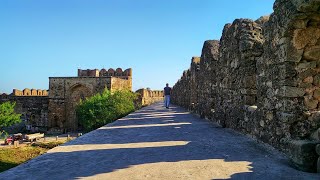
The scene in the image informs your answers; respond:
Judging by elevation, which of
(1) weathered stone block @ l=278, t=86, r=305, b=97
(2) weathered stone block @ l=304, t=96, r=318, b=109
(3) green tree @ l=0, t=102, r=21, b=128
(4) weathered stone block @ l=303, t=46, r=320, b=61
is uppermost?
(4) weathered stone block @ l=303, t=46, r=320, b=61

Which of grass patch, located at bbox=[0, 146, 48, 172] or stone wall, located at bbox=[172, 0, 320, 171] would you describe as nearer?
stone wall, located at bbox=[172, 0, 320, 171]

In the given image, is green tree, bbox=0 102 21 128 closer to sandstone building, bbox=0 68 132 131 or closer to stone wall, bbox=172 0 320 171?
sandstone building, bbox=0 68 132 131

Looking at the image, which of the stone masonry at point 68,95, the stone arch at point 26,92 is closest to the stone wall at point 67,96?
the stone masonry at point 68,95

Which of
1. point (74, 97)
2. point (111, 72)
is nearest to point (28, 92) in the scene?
point (74, 97)

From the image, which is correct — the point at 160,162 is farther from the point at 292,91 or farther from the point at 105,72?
the point at 105,72

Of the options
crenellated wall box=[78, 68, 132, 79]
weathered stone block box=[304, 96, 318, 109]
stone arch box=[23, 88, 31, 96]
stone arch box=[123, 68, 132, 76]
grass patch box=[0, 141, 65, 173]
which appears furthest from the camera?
stone arch box=[123, 68, 132, 76]

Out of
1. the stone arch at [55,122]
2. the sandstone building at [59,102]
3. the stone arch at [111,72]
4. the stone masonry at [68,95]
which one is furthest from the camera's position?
the stone arch at [111,72]

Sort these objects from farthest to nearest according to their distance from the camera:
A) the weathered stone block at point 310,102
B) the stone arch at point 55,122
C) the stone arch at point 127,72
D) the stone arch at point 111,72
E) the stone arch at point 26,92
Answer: the stone arch at point 111,72
the stone arch at point 127,72
the stone arch at point 26,92
the stone arch at point 55,122
the weathered stone block at point 310,102

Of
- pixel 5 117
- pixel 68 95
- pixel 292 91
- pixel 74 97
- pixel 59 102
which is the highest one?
pixel 68 95

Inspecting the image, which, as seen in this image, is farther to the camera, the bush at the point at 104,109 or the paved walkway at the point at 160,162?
the bush at the point at 104,109

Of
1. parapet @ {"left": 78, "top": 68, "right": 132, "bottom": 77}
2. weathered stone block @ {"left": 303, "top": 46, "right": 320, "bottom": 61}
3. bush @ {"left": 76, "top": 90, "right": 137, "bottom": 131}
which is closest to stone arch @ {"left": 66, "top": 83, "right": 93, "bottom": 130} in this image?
parapet @ {"left": 78, "top": 68, "right": 132, "bottom": 77}

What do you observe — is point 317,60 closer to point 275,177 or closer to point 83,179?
point 275,177

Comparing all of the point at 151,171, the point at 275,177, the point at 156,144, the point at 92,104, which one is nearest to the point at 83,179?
the point at 151,171

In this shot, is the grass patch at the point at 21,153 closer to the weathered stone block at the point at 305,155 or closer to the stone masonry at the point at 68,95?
the stone masonry at the point at 68,95
